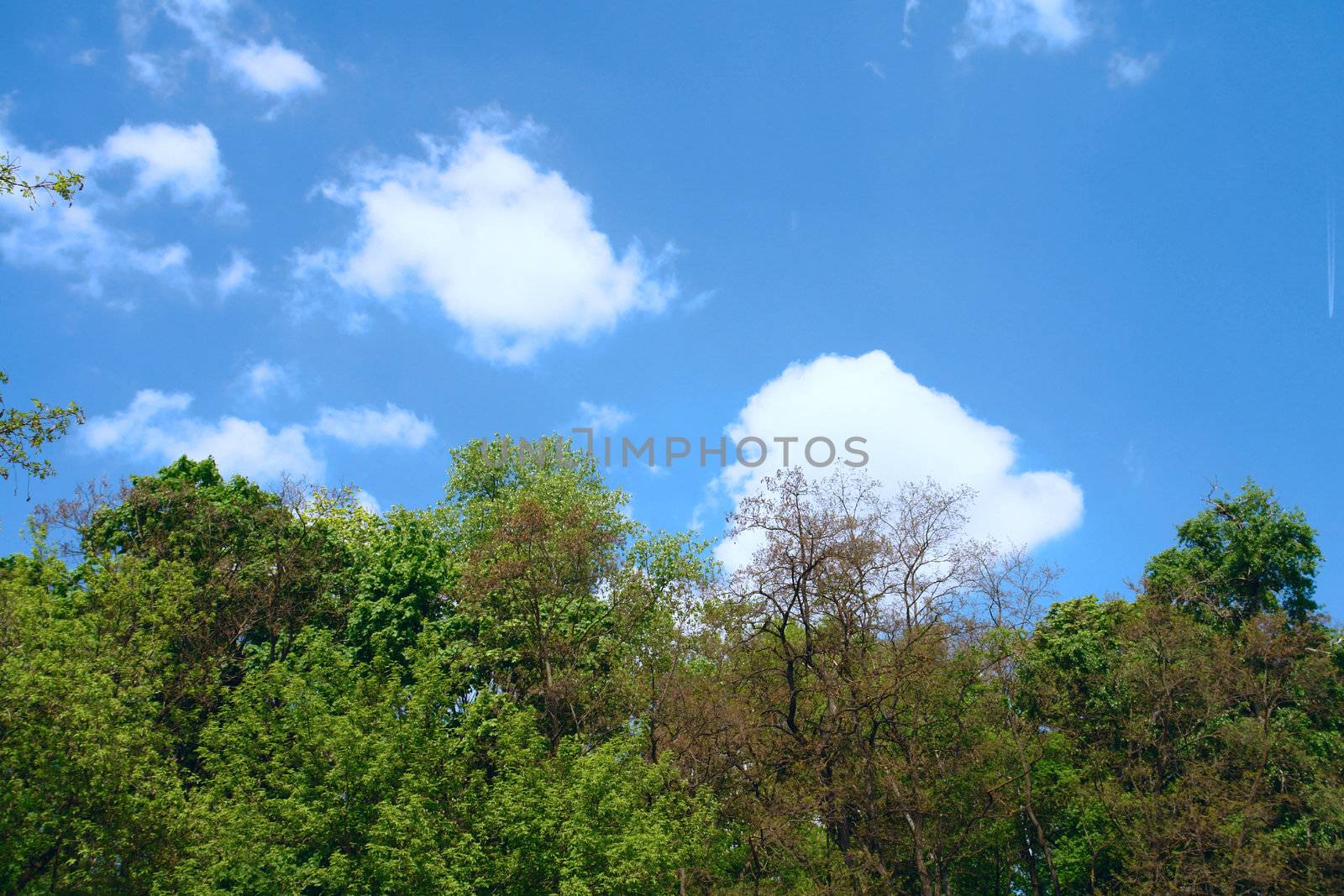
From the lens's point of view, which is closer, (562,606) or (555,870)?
(555,870)

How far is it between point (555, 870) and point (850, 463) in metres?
14.3

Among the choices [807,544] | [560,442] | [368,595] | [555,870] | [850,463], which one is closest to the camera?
[555,870]

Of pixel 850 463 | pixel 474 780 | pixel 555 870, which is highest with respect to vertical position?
pixel 850 463

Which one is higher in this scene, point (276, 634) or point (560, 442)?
point (560, 442)

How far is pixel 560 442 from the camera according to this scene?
4606 cm

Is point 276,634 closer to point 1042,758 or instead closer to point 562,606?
point 562,606

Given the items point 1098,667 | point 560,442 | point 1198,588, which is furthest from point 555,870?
point 560,442

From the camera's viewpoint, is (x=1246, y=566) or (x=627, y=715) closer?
(x=627, y=715)

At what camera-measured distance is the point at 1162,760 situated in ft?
91.4

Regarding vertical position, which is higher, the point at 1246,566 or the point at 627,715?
the point at 1246,566

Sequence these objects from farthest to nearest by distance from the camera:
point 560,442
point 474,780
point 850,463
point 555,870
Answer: point 560,442, point 850,463, point 474,780, point 555,870

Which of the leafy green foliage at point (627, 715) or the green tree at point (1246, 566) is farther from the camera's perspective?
the green tree at point (1246, 566)

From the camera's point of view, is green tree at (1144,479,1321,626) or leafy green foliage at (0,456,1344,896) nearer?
leafy green foliage at (0,456,1344,896)

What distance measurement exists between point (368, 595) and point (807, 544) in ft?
48.1
